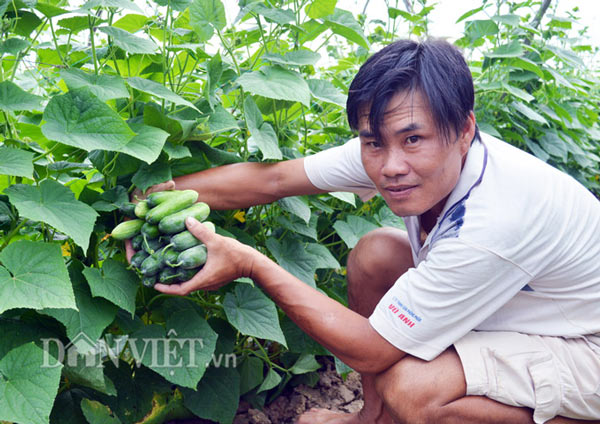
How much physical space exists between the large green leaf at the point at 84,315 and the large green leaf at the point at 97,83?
49 cm

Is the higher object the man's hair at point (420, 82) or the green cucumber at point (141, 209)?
the man's hair at point (420, 82)

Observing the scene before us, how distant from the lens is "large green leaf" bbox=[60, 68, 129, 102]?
1569 mm

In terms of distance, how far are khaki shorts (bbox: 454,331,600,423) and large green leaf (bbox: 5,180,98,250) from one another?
110cm

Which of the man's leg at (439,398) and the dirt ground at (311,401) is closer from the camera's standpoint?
the man's leg at (439,398)

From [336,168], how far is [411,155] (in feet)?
1.63

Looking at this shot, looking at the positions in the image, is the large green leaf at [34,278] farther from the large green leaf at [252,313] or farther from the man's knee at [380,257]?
the man's knee at [380,257]

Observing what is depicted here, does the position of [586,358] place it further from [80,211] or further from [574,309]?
[80,211]

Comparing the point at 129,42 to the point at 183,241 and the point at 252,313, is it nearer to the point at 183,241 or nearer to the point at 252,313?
the point at 183,241

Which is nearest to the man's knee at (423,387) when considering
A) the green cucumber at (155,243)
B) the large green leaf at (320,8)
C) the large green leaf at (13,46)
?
the green cucumber at (155,243)

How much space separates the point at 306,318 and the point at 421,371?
0.36 metres

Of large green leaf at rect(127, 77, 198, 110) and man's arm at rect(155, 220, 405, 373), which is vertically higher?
large green leaf at rect(127, 77, 198, 110)

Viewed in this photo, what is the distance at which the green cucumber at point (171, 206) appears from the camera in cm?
157

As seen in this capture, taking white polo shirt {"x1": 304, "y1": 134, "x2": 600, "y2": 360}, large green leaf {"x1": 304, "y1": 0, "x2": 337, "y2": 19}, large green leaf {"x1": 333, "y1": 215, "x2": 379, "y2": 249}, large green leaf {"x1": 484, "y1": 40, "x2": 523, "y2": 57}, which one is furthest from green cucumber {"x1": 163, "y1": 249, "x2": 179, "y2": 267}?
large green leaf {"x1": 484, "y1": 40, "x2": 523, "y2": 57}

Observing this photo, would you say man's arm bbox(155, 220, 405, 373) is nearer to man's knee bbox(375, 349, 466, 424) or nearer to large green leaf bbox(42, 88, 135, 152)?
man's knee bbox(375, 349, 466, 424)
